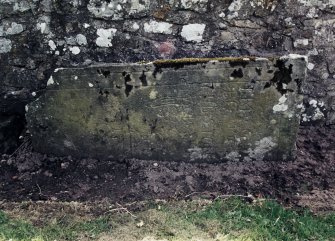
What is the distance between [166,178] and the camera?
12.7 feet

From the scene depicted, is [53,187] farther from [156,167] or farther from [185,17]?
[185,17]

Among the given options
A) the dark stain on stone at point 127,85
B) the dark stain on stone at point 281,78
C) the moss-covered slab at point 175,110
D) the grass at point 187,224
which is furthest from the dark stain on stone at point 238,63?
the grass at point 187,224

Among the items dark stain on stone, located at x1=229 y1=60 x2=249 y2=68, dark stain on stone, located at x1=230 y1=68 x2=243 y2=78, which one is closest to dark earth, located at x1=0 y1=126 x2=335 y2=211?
dark stain on stone, located at x1=230 y1=68 x2=243 y2=78

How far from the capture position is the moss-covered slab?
3.68 metres

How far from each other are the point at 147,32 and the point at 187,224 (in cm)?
178

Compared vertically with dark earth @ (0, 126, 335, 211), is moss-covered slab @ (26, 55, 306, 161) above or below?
above

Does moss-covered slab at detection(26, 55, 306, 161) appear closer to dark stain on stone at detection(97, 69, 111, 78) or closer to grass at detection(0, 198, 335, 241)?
dark stain on stone at detection(97, 69, 111, 78)

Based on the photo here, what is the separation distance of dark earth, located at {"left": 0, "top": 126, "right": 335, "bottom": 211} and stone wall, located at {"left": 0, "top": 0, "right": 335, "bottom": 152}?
0.77 m

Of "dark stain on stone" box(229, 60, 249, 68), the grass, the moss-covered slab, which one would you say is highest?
"dark stain on stone" box(229, 60, 249, 68)

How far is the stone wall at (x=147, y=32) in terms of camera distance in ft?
12.4

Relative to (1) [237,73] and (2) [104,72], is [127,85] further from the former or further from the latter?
(1) [237,73]

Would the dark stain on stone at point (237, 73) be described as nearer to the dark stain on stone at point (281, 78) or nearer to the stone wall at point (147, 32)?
the dark stain on stone at point (281, 78)

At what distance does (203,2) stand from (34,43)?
64.4 inches

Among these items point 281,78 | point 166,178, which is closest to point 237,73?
point 281,78
